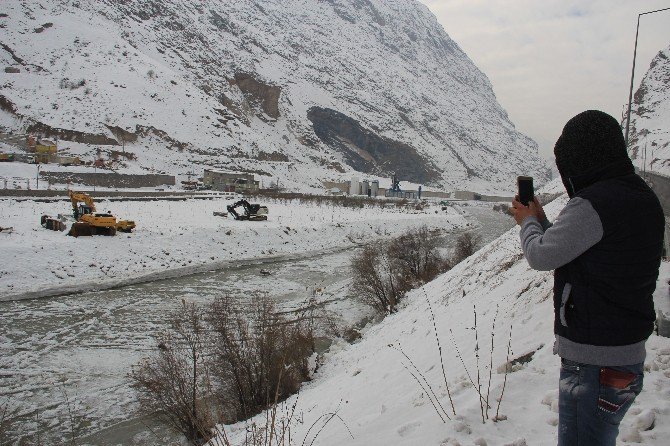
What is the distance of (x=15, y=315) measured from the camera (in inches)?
699

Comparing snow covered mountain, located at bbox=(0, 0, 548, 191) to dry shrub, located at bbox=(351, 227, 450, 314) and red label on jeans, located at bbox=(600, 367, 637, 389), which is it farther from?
red label on jeans, located at bbox=(600, 367, 637, 389)

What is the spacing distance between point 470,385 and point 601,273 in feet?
10.2

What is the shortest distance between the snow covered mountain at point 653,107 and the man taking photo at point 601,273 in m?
35.1

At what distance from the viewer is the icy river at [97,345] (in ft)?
34.0

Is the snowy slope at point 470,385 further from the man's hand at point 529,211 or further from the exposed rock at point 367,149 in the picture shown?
the exposed rock at point 367,149

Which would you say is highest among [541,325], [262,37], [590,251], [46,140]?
[262,37]

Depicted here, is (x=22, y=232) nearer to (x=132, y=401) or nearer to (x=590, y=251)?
(x=132, y=401)

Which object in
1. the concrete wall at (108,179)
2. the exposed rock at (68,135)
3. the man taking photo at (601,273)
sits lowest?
the man taking photo at (601,273)

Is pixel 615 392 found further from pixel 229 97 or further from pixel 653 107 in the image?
pixel 229 97

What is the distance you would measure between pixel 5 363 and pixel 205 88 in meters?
97.5

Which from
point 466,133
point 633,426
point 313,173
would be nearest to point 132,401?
point 633,426

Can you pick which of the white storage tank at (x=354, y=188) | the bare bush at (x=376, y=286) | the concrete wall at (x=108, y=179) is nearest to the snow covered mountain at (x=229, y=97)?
the concrete wall at (x=108, y=179)

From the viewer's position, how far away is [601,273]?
2133 millimetres

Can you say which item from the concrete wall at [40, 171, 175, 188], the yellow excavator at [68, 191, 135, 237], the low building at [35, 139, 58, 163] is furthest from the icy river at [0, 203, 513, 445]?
the low building at [35, 139, 58, 163]
